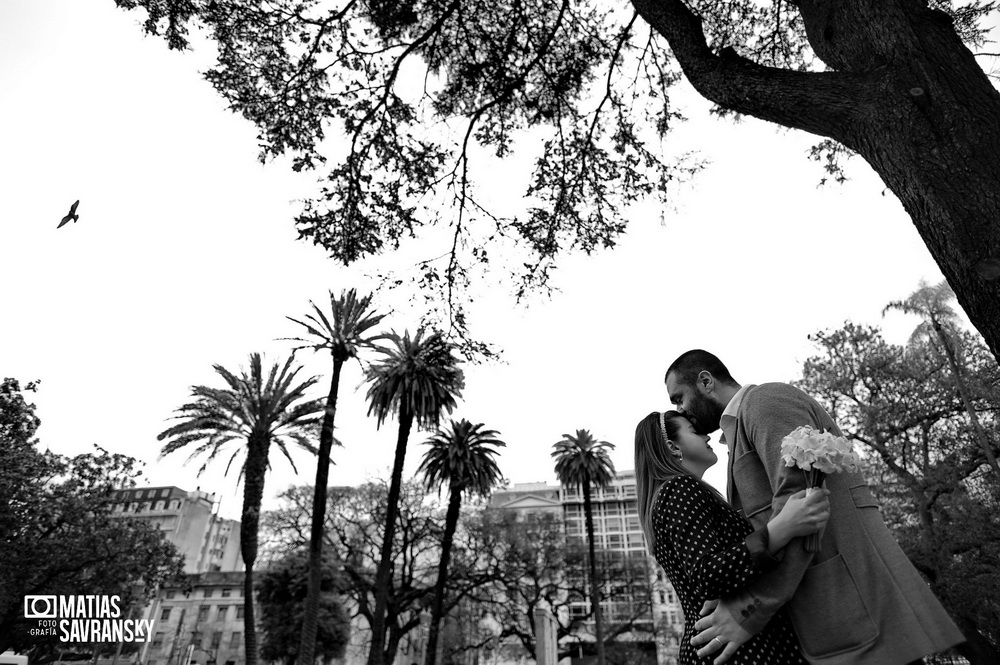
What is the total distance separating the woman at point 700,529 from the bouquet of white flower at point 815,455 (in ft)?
0.26

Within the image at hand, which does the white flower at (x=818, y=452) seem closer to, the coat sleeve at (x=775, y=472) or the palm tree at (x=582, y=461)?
the coat sleeve at (x=775, y=472)

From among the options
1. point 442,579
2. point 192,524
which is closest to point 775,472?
point 442,579

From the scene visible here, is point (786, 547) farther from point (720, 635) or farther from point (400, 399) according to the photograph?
point (400, 399)

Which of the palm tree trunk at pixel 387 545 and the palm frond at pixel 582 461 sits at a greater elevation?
the palm frond at pixel 582 461

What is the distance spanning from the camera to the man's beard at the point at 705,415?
2330 millimetres

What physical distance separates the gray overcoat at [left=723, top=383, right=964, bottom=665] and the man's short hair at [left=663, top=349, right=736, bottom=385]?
437 mm

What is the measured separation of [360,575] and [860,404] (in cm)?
2652

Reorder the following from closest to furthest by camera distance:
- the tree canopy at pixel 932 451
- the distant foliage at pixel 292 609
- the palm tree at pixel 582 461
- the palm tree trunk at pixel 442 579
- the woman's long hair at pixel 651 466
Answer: the woman's long hair at pixel 651 466 < the tree canopy at pixel 932 451 < the palm tree trunk at pixel 442 579 < the distant foliage at pixel 292 609 < the palm tree at pixel 582 461

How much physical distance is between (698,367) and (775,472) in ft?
2.16

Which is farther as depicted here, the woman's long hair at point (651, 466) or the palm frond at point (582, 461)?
the palm frond at point (582, 461)

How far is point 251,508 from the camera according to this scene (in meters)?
20.6

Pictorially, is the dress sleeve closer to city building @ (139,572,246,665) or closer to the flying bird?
the flying bird
